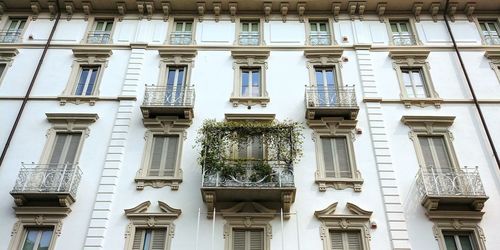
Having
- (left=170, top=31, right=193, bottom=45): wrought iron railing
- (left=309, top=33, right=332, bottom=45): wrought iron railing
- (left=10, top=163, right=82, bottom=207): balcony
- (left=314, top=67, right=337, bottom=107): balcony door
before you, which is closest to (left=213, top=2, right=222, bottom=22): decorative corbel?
(left=170, top=31, right=193, bottom=45): wrought iron railing

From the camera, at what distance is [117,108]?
61.0 ft

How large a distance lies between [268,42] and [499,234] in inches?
469

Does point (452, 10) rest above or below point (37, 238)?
above

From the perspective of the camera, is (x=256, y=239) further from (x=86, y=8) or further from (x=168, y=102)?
(x=86, y=8)

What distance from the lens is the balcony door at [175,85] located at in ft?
60.6

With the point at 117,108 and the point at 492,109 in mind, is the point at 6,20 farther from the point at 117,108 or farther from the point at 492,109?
the point at 492,109

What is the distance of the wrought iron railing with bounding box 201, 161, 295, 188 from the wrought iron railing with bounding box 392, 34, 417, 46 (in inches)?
356

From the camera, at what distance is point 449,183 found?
15.9 meters

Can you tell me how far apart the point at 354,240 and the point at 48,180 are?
35.0 ft

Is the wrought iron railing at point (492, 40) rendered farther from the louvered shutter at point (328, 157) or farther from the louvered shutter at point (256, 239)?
the louvered shutter at point (256, 239)

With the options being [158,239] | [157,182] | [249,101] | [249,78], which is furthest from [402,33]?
[158,239]

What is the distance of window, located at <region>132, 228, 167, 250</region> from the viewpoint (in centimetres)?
1510

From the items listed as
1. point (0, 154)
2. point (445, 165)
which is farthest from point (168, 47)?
point (445, 165)

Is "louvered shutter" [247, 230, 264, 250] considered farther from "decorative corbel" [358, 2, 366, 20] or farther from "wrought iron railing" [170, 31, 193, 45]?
"decorative corbel" [358, 2, 366, 20]
